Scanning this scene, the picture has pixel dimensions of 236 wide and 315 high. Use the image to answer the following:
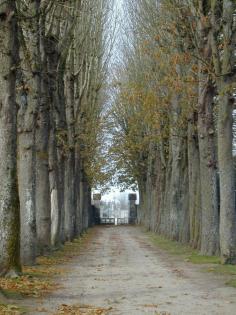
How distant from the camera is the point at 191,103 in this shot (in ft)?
86.3

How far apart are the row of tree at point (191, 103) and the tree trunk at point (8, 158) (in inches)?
236

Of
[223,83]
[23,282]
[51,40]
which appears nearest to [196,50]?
[223,83]

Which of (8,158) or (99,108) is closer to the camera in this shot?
(8,158)

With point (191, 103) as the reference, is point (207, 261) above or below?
below

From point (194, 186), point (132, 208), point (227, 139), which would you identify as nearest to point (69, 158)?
point (194, 186)

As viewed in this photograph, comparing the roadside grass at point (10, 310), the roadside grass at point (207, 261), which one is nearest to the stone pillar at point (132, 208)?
the roadside grass at point (207, 261)

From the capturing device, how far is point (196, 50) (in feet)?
73.4

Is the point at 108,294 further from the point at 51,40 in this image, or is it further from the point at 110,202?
the point at 110,202

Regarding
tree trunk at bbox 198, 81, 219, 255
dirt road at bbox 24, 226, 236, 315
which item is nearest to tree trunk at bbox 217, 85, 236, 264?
dirt road at bbox 24, 226, 236, 315

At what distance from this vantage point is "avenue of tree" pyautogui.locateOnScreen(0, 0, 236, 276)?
49.6 feet

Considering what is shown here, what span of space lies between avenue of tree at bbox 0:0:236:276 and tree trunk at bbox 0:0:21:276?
0.02 meters

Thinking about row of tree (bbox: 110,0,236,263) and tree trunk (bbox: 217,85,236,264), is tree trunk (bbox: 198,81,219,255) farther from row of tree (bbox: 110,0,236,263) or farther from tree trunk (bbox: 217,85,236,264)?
tree trunk (bbox: 217,85,236,264)

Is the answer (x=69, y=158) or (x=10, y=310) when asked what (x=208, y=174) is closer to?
(x=10, y=310)

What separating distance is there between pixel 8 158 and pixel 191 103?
521 inches
